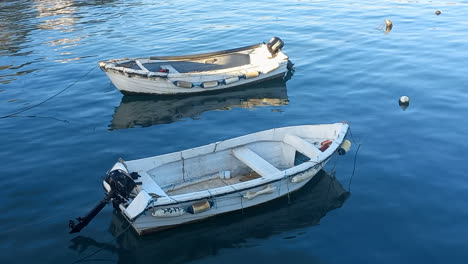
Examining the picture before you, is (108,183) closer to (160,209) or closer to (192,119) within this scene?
(160,209)

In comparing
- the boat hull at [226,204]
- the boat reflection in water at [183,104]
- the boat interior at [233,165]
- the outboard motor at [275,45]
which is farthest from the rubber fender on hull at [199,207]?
the outboard motor at [275,45]

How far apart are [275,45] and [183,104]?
5.33 m

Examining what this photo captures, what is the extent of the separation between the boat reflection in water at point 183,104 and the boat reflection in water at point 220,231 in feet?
23.2

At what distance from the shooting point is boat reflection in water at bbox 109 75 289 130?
1953 centimetres

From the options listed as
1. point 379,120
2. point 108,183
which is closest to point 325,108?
point 379,120

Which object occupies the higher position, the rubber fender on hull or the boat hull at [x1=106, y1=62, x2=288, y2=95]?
the boat hull at [x1=106, y1=62, x2=288, y2=95]

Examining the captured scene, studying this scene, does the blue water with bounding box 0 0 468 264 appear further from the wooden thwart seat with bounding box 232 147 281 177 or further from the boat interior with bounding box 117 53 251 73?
the boat interior with bounding box 117 53 251 73

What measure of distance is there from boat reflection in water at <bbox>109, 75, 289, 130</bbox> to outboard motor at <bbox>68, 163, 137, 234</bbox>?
7275 millimetres

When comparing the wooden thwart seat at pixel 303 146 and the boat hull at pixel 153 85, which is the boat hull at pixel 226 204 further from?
the boat hull at pixel 153 85

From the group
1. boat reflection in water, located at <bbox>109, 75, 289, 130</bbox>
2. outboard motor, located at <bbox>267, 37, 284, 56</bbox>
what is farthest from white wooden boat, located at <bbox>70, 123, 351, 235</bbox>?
outboard motor, located at <bbox>267, 37, 284, 56</bbox>

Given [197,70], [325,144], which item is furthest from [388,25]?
[325,144]

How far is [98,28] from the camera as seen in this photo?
3400cm

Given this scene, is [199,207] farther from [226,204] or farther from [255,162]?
[255,162]

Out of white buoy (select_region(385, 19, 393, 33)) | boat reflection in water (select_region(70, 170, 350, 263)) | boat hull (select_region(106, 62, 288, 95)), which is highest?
white buoy (select_region(385, 19, 393, 33))
